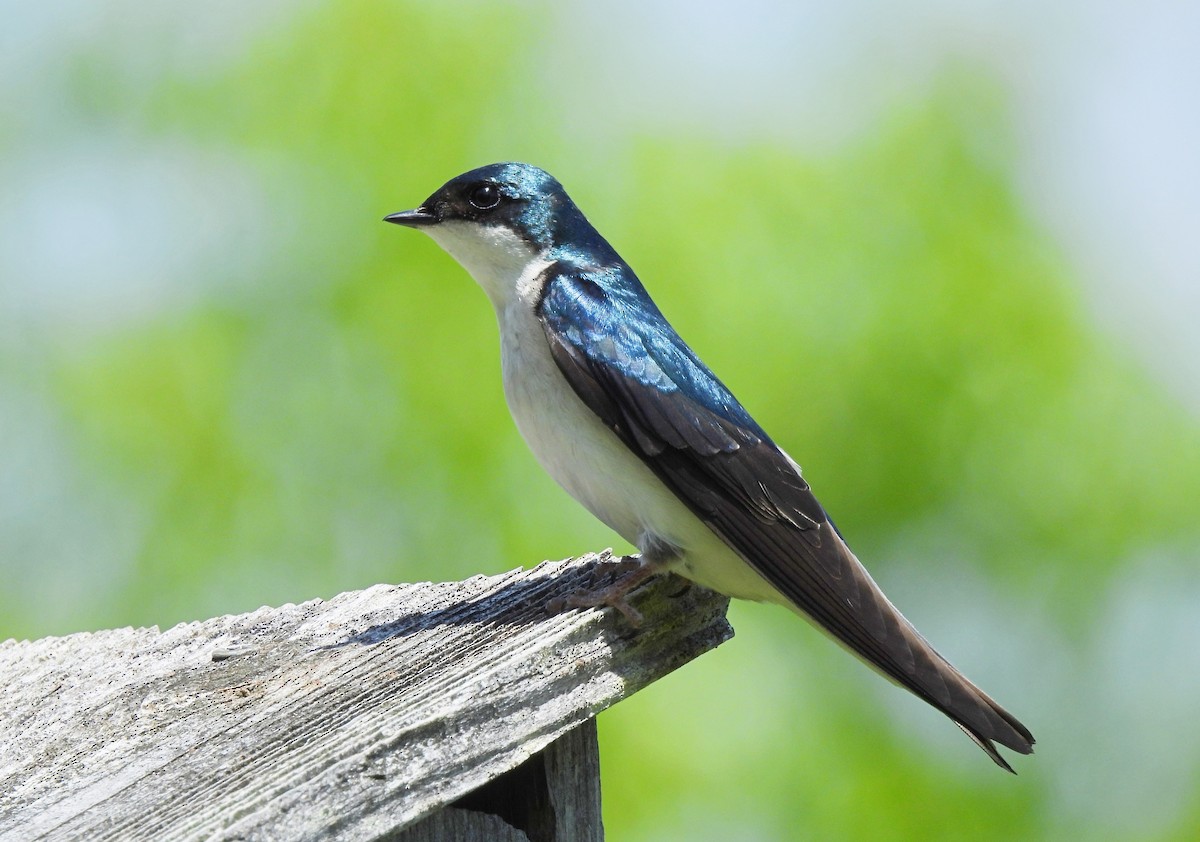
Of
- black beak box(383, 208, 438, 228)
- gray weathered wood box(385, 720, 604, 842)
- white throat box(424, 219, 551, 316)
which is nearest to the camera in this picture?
gray weathered wood box(385, 720, 604, 842)

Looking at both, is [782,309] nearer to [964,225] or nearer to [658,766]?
[964,225]

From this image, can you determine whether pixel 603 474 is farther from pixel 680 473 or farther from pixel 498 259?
pixel 498 259

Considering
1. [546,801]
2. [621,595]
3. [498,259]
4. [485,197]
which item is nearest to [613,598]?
[621,595]

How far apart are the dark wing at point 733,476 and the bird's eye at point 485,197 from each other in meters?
0.31

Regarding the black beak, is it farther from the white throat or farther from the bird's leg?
the bird's leg

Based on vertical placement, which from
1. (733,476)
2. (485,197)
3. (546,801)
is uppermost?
(485,197)

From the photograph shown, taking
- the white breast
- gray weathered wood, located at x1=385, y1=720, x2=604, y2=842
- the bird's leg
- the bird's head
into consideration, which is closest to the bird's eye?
the bird's head

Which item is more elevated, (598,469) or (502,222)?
(502,222)

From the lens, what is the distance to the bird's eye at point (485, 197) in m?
3.06

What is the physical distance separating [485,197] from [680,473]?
0.88m

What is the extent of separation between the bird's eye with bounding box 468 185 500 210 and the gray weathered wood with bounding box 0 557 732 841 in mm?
883

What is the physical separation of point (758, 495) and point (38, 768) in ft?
4.33

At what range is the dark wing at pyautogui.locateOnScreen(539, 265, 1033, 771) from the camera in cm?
239

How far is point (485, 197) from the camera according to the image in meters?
3.07
